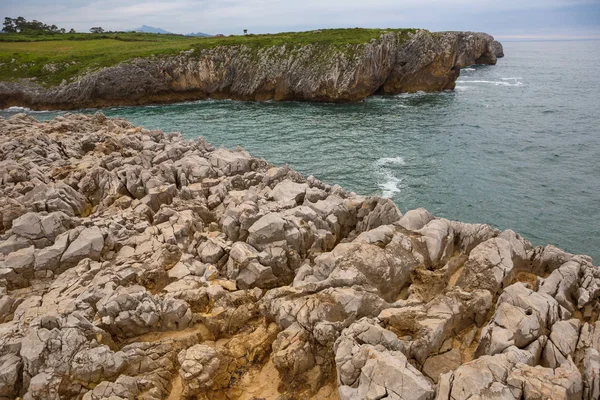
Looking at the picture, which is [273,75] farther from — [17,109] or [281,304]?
[281,304]

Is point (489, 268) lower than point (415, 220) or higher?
lower

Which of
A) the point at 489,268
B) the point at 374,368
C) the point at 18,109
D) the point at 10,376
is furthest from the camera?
the point at 18,109

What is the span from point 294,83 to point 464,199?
62204 mm

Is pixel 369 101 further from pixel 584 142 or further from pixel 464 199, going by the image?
pixel 464 199

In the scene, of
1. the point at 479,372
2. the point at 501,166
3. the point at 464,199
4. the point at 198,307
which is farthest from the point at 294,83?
the point at 479,372

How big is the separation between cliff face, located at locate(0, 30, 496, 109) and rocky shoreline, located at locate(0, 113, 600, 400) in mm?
67628

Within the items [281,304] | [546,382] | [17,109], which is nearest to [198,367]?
[281,304]

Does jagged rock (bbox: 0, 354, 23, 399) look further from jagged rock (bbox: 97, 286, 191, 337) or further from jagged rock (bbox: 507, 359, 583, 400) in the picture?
jagged rock (bbox: 507, 359, 583, 400)

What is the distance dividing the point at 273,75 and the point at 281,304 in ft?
274

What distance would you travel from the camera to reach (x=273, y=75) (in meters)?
91.4

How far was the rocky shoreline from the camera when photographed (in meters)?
12.4

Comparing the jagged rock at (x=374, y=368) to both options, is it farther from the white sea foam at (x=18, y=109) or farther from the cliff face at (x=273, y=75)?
the white sea foam at (x=18, y=109)

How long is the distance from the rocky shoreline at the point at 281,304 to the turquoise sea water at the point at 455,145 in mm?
15107

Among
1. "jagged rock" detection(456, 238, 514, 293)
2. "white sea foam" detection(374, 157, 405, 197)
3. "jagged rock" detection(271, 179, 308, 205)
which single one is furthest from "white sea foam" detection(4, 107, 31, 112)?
"jagged rock" detection(456, 238, 514, 293)
